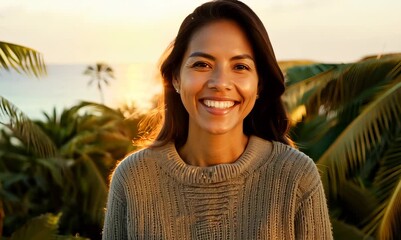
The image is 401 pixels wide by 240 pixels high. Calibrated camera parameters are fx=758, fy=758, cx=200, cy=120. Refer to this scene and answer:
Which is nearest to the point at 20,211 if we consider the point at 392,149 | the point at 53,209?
the point at 53,209

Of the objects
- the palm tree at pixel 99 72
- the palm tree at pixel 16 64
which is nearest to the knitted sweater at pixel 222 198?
the palm tree at pixel 16 64

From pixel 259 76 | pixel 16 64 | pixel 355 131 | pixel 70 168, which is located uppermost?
pixel 259 76

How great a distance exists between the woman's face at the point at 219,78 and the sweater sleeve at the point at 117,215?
16.3 inches

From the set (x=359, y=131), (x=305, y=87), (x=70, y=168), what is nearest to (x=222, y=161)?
(x=359, y=131)

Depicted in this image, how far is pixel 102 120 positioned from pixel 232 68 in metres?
17.9

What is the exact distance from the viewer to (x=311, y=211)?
8.46 ft

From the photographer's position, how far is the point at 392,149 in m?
10.8

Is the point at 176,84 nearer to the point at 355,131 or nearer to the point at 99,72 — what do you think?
the point at 355,131

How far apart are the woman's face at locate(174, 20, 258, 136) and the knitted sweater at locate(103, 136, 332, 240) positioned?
0.64 feet

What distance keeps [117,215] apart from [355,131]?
6706 mm

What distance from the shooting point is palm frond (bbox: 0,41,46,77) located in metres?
8.14

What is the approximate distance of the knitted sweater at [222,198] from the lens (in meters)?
2.59

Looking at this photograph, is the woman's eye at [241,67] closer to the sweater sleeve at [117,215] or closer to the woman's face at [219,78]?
the woman's face at [219,78]

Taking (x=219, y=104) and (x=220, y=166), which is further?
(x=220, y=166)
